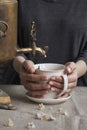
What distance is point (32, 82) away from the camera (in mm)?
1161

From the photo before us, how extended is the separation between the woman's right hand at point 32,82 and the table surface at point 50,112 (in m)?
0.03

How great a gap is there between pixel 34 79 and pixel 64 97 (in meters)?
0.10

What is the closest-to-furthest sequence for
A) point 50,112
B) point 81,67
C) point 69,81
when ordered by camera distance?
point 50,112 → point 69,81 → point 81,67

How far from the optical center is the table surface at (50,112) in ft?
3.15

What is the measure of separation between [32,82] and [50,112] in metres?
0.13

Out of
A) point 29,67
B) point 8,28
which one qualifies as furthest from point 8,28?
point 29,67

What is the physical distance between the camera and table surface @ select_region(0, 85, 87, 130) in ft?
3.15

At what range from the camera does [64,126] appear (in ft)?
3.14

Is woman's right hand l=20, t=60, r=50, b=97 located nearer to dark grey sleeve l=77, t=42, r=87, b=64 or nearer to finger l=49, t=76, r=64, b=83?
finger l=49, t=76, r=64, b=83

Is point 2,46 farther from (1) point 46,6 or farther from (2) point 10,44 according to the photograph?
(1) point 46,6

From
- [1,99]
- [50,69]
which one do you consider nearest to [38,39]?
[50,69]

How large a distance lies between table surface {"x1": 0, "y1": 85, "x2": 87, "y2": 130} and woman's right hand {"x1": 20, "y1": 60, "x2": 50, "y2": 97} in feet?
0.10

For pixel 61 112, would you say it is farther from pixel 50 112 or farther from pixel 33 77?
pixel 33 77

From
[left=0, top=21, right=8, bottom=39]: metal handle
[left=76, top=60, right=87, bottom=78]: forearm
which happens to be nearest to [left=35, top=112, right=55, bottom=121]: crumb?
[left=0, top=21, right=8, bottom=39]: metal handle
